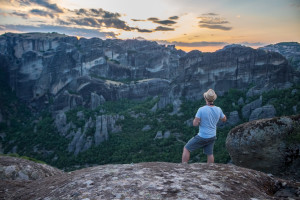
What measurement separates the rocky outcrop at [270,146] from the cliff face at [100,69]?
62567 mm

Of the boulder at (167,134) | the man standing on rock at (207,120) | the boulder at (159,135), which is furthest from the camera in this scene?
the boulder at (159,135)

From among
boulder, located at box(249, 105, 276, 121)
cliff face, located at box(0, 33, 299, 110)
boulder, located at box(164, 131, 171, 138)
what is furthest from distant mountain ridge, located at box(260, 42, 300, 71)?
boulder, located at box(164, 131, 171, 138)

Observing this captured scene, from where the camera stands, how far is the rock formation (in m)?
4.09

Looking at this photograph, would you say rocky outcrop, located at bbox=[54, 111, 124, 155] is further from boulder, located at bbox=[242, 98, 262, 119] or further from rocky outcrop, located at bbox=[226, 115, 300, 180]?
rocky outcrop, located at bbox=[226, 115, 300, 180]

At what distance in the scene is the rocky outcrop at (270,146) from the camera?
845cm

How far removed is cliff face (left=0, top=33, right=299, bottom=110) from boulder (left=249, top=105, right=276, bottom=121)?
1959 cm

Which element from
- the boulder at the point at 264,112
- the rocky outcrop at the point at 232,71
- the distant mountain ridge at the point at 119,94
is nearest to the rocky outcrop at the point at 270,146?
the distant mountain ridge at the point at 119,94

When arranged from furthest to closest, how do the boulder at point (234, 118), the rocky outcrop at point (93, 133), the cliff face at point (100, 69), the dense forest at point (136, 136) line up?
the cliff face at point (100, 69) → the rocky outcrop at point (93, 133) → the boulder at point (234, 118) → the dense forest at point (136, 136)

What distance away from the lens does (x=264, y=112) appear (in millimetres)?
47500

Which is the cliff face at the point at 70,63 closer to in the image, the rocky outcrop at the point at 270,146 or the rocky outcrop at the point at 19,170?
the rocky outcrop at the point at 270,146

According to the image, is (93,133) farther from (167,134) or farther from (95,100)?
(95,100)

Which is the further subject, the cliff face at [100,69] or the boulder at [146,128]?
the cliff face at [100,69]

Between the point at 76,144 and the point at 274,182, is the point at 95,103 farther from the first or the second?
the point at 274,182

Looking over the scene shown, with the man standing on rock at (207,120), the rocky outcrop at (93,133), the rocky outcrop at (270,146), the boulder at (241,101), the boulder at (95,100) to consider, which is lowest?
the rocky outcrop at (93,133)
